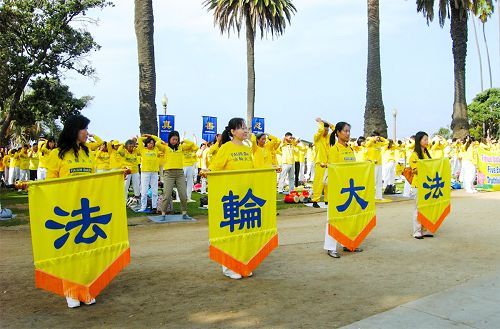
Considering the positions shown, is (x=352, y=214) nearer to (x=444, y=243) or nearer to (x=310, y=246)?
(x=310, y=246)

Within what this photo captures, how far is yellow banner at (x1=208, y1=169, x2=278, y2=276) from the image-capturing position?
5.36 meters

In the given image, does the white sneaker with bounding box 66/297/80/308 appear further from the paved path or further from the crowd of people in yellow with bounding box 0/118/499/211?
the paved path

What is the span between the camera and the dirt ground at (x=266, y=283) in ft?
14.3

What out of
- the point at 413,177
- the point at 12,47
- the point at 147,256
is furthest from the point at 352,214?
the point at 12,47

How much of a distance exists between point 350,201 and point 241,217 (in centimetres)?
195

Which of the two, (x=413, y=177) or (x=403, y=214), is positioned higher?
(x=413, y=177)

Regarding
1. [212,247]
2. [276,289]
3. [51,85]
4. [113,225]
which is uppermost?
[51,85]

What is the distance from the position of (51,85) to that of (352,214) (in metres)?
20.7

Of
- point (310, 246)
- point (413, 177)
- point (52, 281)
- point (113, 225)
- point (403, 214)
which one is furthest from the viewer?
point (403, 214)

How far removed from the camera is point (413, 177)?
26.1ft

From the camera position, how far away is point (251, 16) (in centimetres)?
2928

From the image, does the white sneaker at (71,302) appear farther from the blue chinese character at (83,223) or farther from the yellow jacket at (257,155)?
the yellow jacket at (257,155)

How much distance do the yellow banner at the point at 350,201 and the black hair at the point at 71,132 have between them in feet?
10.8

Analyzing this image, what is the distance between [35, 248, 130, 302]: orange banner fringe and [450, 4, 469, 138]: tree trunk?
22653 millimetres
